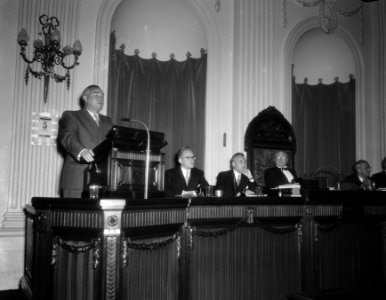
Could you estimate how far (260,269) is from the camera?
372cm

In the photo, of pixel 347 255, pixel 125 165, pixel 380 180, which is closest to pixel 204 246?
pixel 125 165

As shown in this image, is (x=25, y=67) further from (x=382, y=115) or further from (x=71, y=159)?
(x=382, y=115)

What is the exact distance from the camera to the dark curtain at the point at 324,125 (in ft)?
24.6

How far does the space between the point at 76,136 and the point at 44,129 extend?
5.80 feet

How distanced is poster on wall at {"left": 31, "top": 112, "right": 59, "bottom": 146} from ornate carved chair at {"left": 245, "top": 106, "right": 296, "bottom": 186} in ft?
10.3

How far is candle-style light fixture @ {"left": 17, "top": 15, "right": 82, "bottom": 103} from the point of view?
486cm

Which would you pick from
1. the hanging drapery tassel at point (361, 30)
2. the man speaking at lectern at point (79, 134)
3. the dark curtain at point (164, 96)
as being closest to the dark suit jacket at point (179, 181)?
the dark curtain at point (164, 96)

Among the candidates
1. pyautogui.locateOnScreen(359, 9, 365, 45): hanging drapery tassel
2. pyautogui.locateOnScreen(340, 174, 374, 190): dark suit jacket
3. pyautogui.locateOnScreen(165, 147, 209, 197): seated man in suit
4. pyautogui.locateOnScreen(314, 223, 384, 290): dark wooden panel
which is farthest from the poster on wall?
pyautogui.locateOnScreen(359, 9, 365, 45): hanging drapery tassel

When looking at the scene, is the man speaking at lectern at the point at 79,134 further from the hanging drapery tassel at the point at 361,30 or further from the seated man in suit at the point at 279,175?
the hanging drapery tassel at the point at 361,30

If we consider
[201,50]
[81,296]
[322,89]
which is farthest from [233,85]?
[81,296]

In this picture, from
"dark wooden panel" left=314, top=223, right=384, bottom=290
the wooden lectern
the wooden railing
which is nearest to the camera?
the wooden railing

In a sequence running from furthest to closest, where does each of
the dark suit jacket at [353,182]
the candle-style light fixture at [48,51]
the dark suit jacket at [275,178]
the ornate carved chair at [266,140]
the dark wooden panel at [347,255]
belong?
the ornate carved chair at [266,140] → the dark suit jacket at [353,182] → the dark suit jacket at [275,178] → the candle-style light fixture at [48,51] → the dark wooden panel at [347,255]

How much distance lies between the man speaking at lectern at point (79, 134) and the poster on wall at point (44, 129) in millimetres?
1613

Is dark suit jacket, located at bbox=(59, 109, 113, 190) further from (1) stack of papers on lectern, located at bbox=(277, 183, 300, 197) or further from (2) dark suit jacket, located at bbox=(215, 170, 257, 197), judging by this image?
(2) dark suit jacket, located at bbox=(215, 170, 257, 197)
